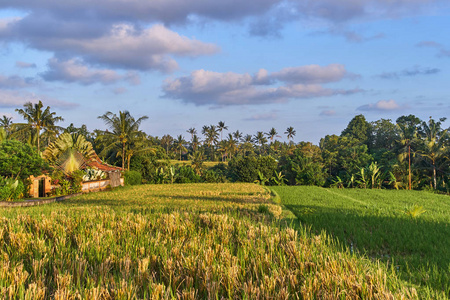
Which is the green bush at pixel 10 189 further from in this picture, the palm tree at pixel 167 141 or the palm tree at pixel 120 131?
the palm tree at pixel 167 141

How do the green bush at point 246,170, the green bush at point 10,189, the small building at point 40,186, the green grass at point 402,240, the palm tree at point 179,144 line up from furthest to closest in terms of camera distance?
the palm tree at point 179,144 < the green bush at point 246,170 < the small building at point 40,186 < the green bush at point 10,189 < the green grass at point 402,240

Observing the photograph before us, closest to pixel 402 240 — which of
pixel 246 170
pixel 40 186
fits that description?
pixel 40 186

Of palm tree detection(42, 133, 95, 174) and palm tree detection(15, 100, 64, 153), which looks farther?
palm tree detection(15, 100, 64, 153)

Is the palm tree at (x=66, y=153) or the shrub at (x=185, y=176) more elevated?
the palm tree at (x=66, y=153)

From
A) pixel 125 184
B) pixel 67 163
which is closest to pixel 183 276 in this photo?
pixel 67 163

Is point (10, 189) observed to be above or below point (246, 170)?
above

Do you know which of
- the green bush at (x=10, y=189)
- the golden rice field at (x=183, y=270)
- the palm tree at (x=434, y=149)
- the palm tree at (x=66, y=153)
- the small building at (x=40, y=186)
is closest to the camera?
the golden rice field at (x=183, y=270)

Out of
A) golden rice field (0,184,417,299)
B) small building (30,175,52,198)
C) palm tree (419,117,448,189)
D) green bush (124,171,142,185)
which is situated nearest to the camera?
golden rice field (0,184,417,299)

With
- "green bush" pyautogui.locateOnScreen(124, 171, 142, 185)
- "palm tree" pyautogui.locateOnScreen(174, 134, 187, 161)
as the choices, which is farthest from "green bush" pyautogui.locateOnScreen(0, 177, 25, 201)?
"palm tree" pyautogui.locateOnScreen(174, 134, 187, 161)

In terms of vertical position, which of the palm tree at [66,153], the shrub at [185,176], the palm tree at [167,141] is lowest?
the shrub at [185,176]

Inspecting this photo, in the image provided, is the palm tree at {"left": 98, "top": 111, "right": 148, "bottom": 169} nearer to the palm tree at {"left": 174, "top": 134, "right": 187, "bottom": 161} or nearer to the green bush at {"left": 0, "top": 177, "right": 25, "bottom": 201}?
the green bush at {"left": 0, "top": 177, "right": 25, "bottom": 201}

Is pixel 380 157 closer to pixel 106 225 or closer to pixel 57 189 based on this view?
pixel 57 189

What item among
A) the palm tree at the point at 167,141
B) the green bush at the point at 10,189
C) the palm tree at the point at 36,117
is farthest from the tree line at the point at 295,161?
the palm tree at the point at 167,141

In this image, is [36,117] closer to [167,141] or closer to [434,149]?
[434,149]
